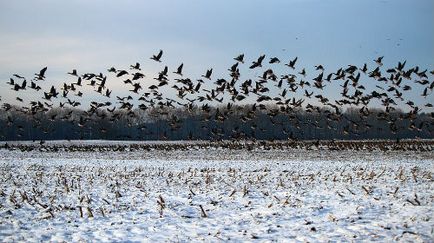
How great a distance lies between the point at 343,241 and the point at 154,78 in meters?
13.0

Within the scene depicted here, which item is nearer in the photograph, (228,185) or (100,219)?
(100,219)

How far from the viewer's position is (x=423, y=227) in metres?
9.25

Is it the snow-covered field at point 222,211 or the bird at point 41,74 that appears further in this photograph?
the bird at point 41,74

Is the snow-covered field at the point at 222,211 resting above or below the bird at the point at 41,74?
below

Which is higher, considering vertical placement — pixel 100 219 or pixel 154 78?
pixel 154 78

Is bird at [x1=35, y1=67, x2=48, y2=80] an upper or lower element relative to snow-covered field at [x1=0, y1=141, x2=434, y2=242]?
upper

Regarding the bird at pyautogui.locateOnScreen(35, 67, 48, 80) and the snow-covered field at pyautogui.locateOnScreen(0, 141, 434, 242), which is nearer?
the snow-covered field at pyautogui.locateOnScreen(0, 141, 434, 242)

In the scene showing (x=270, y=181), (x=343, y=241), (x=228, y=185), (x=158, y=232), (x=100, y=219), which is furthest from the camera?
(x=270, y=181)

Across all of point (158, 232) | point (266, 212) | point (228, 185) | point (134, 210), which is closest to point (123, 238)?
point (158, 232)

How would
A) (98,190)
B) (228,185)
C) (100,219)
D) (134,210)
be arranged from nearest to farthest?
(100,219)
(134,210)
(98,190)
(228,185)

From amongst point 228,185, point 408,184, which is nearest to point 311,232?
point 228,185

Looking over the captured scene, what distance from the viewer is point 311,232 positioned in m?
9.48

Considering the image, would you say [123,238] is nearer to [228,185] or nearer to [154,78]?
[228,185]

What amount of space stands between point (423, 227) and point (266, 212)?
4225 mm
